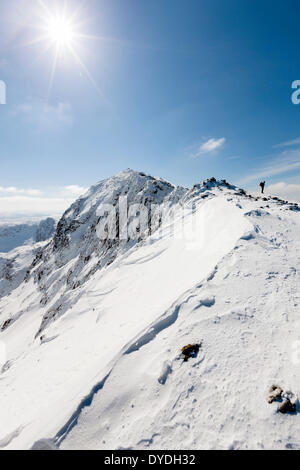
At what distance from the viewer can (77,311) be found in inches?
550

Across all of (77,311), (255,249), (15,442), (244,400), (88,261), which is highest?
(255,249)

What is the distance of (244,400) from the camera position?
3.79m

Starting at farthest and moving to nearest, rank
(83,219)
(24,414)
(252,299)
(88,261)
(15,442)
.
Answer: (83,219) < (88,261) < (252,299) < (24,414) < (15,442)

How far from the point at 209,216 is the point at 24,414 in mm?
16998

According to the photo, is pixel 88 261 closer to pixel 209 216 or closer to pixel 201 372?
pixel 209 216

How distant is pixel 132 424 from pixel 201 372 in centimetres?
169

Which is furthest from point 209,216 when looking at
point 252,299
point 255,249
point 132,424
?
point 132,424

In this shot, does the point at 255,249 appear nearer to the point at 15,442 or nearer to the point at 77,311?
the point at 15,442

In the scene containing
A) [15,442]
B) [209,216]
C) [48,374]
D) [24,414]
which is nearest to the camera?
[15,442]
